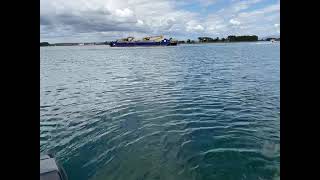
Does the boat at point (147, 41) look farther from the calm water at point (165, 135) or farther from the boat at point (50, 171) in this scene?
the boat at point (50, 171)

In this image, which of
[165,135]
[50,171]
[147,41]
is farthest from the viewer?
[147,41]

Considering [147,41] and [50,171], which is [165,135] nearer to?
[50,171]

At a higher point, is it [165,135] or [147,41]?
[147,41]

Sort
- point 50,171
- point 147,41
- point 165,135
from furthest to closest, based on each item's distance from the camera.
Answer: point 147,41 → point 165,135 → point 50,171

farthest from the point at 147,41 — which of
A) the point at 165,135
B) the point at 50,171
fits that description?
the point at 50,171

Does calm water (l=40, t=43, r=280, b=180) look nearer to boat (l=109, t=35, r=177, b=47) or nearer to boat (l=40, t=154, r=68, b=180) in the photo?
boat (l=40, t=154, r=68, b=180)

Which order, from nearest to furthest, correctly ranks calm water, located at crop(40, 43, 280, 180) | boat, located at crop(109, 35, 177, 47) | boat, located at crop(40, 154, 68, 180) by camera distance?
boat, located at crop(40, 154, 68, 180), calm water, located at crop(40, 43, 280, 180), boat, located at crop(109, 35, 177, 47)

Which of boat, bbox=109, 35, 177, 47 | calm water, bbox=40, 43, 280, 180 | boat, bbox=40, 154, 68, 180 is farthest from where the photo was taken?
boat, bbox=109, 35, 177, 47

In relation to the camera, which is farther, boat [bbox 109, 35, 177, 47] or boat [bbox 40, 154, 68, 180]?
boat [bbox 109, 35, 177, 47]

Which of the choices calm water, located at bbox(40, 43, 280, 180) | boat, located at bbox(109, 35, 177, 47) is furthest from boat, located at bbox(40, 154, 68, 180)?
boat, located at bbox(109, 35, 177, 47)

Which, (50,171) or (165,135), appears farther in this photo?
(165,135)

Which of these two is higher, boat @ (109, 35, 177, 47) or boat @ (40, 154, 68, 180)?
boat @ (109, 35, 177, 47)

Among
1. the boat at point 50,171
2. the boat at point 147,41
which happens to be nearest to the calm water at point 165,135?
the boat at point 50,171
